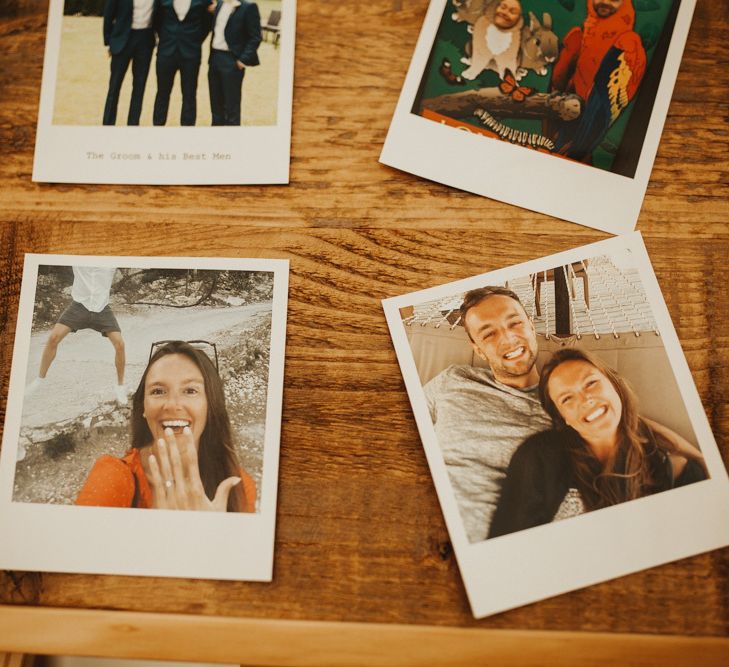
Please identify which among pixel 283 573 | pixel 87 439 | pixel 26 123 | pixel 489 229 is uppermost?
pixel 26 123

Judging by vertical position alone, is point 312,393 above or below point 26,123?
below

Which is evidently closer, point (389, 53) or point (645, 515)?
point (645, 515)

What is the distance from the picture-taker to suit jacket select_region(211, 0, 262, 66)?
2.14 feet

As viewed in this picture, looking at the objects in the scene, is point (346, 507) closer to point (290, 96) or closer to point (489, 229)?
point (489, 229)

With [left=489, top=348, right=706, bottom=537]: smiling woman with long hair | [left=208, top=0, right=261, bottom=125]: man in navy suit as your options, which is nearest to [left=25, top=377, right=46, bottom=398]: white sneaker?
[left=208, top=0, right=261, bottom=125]: man in navy suit

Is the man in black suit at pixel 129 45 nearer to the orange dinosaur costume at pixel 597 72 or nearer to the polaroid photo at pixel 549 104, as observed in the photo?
the polaroid photo at pixel 549 104

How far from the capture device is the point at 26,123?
655mm

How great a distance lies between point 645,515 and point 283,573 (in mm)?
335

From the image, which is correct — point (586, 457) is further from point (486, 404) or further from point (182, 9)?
point (182, 9)

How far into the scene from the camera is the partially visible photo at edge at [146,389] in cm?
56

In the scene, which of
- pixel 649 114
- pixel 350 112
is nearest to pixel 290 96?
pixel 350 112

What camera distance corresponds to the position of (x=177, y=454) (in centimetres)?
56

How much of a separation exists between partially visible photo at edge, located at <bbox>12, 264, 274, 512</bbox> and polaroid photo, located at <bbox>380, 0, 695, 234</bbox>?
0.82 ft

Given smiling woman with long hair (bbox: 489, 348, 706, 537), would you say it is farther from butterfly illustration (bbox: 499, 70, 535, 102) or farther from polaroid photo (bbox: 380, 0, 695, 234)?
butterfly illustration (bbox: 499, 70, 535, 102)
